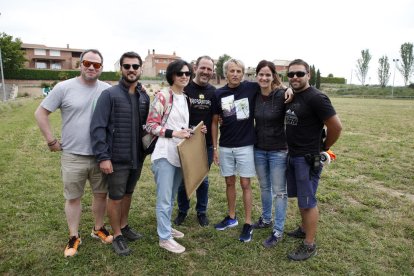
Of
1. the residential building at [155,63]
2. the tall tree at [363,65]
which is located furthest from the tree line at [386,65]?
the residential building at [155,63]

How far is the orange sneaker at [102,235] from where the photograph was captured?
12.5 feet

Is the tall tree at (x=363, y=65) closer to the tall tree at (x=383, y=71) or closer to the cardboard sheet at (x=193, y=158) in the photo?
the tall tree at (x=383, y=71)

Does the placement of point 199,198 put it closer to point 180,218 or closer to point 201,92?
point 180,218

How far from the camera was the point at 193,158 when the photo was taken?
143 inches

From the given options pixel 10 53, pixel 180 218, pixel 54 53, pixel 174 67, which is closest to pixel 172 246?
pixel 180 218

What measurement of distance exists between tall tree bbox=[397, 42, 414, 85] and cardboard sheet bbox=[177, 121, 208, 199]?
248 ft

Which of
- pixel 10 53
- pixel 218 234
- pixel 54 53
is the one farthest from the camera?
pixel 54 53

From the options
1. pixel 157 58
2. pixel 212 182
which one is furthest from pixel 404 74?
pixel 212 182

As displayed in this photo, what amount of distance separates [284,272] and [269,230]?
3.13ft

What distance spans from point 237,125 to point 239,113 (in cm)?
15

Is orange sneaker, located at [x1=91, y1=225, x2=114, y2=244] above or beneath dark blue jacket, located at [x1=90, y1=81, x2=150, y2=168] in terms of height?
beneath

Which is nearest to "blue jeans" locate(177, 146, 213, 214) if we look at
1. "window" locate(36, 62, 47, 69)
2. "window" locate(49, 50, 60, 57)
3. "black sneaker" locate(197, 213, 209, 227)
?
"black sneaker" locate(197, 213, 209, 227)

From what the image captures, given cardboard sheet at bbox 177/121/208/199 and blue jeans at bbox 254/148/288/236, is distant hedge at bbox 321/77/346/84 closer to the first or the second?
blue jeans at bbox 254/148/288/236

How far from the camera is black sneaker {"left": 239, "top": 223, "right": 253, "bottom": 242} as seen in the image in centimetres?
393
